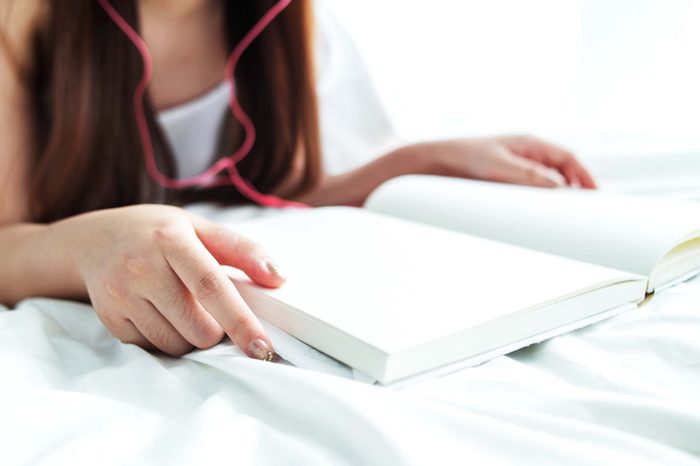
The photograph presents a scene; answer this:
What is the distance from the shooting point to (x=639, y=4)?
1.94 metres

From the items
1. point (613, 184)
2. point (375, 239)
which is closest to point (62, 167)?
point (375, 239)

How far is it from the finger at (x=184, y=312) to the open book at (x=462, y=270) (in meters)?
0.04

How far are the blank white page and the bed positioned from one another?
4cm

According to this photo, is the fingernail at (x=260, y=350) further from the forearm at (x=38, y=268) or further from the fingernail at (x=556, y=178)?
the fingernail at (x=556, y=178)

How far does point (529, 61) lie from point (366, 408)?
1.99m

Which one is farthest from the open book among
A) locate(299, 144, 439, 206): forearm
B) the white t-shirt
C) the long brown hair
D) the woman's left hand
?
the white t-shirt

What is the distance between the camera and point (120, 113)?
1012 millimetres

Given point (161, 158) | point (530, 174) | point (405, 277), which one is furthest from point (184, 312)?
point (161, 158)

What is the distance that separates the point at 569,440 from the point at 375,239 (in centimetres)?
32

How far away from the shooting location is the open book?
428 mm

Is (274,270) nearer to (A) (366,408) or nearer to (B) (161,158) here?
(A) (366,408)

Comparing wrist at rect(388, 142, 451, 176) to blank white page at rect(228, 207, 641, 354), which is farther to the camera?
wrist at rect(388, 142, 451, 176)

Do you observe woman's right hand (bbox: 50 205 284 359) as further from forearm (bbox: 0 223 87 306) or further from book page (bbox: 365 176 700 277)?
book page (bbox: 365 176 700 277)

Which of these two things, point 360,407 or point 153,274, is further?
point 153,274
